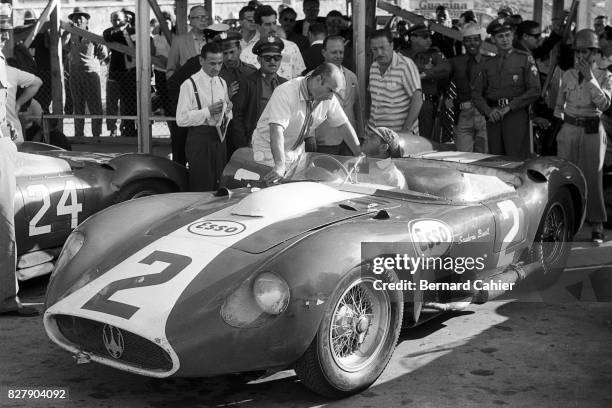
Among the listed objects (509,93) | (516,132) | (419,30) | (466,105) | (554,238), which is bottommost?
(554,238)

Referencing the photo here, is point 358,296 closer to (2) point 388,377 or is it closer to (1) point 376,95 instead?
(2) point 388,377

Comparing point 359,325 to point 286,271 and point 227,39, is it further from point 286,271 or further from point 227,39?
point 227,39

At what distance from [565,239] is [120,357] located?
12.6ft

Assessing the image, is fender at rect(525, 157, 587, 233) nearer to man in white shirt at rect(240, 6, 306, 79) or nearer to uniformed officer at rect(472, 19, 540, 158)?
uniformed officer at rect(472, 19, 540, 158)

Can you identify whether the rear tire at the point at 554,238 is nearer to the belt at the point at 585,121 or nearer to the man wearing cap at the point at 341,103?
the belt at the point at 585,121

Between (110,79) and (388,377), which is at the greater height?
(110,79)

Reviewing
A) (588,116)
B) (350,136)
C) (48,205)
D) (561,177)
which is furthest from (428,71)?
(48,205)

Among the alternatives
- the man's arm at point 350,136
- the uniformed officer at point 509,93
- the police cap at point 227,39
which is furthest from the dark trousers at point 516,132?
the police cap at point 227,39

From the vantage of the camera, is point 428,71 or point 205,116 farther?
point 428,71

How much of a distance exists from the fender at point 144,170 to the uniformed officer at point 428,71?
152 inches

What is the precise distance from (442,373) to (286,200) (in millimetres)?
1290

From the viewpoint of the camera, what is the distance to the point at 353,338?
15.5ft

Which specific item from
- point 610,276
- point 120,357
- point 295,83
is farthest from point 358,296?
point 610,276

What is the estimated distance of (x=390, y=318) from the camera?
490 cm
